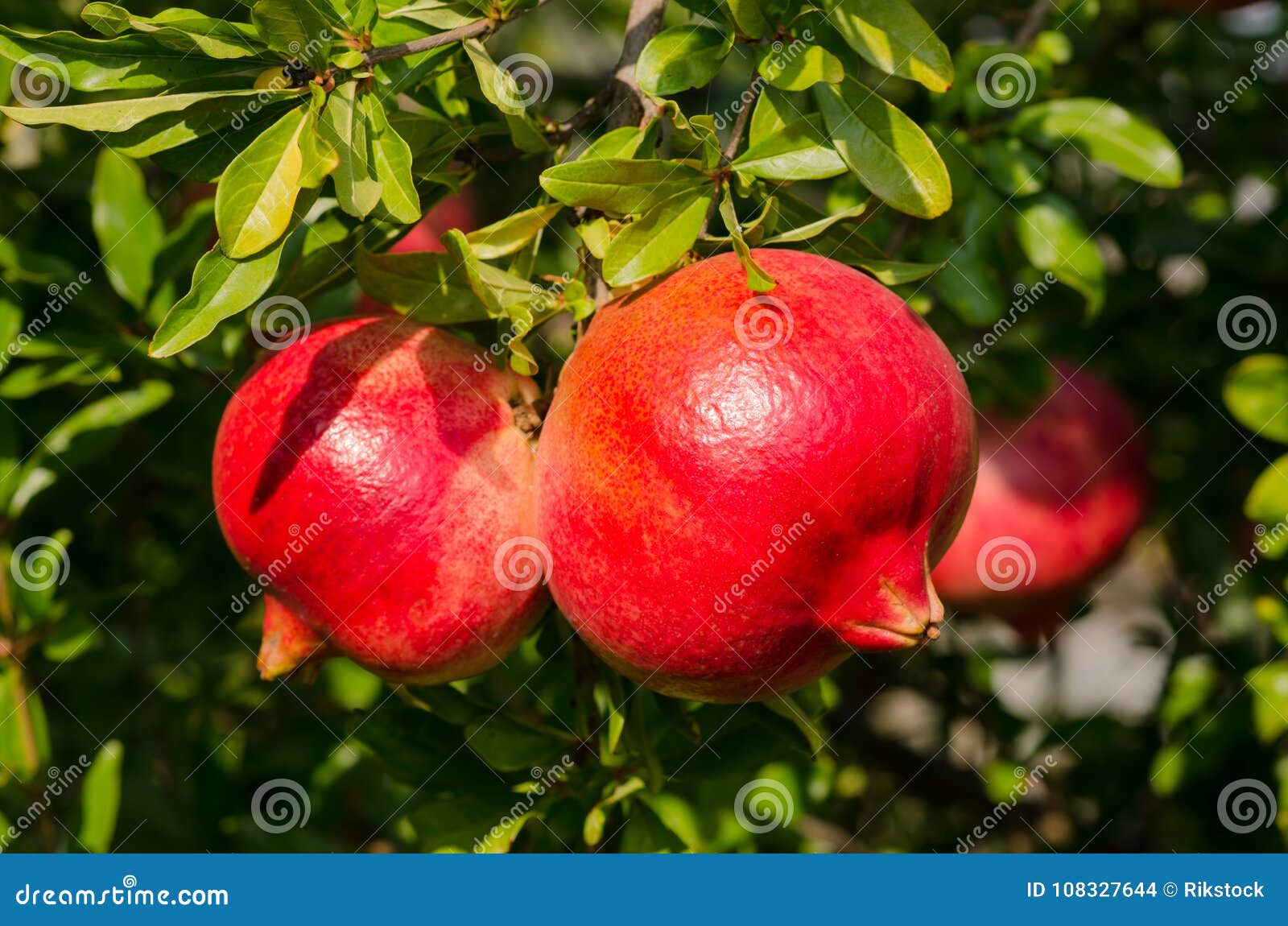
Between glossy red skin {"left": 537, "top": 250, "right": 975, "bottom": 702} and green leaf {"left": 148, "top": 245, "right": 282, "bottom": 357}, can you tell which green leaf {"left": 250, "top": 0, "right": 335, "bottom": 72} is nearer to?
green leaf {"left": 148, "top": 245, "right": 282, "bottom": 357}

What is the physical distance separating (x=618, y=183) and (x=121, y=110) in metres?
0.51

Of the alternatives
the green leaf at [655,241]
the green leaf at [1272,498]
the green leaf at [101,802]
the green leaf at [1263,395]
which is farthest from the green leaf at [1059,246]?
the green leaf at [101,802]

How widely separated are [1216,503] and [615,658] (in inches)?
68.3

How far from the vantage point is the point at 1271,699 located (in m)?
1.78

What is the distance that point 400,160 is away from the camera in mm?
1199

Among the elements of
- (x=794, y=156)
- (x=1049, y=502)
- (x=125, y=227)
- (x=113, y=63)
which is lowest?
(x=125, y=227)

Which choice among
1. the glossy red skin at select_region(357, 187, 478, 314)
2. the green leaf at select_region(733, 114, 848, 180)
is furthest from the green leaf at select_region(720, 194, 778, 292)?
the glossy red skin at select_region(357, 187, 478, 314)

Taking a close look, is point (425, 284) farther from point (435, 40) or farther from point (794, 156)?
point (794, 156)

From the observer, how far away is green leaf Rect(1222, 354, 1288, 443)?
5.81 ft

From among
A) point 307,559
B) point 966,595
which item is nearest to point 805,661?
point 307,559

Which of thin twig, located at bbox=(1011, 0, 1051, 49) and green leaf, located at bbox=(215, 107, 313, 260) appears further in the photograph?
thin twig, located at bbox=(1011, 0, 1051, 49)

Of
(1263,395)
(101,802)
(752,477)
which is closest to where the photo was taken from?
(752,477)

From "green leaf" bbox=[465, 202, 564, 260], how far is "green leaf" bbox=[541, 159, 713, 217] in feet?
0.33

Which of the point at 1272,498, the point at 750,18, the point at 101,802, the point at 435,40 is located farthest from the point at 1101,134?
the point at 101,802
